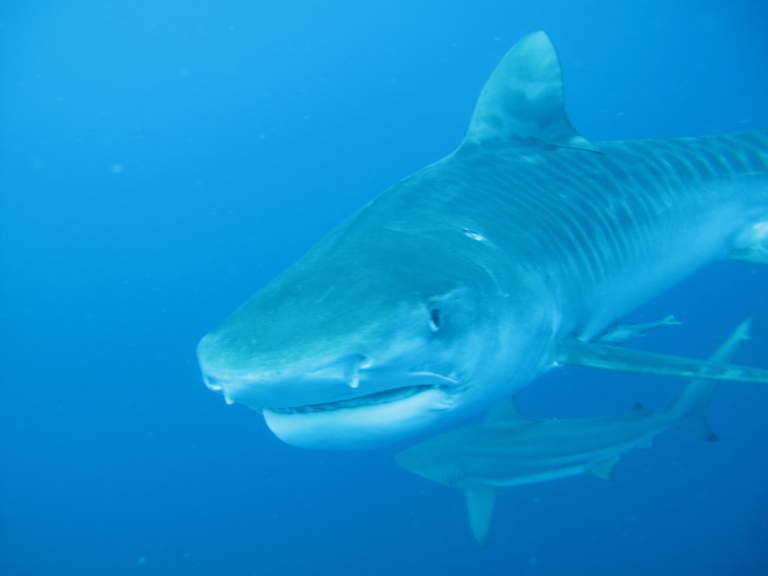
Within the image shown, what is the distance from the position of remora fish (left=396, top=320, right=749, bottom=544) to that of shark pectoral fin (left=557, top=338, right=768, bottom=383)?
7.36 ft

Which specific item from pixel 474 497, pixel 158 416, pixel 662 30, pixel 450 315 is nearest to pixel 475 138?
pixel 450 315

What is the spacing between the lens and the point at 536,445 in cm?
502

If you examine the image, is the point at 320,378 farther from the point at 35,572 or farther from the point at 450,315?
the point at 35,572

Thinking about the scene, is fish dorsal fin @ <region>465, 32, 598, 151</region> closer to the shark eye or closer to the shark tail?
the shark eye

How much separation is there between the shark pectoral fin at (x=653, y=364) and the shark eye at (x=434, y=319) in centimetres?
115

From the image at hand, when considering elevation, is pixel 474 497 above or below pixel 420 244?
below

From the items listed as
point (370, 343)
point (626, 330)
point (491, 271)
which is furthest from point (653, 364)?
point (370, 343)

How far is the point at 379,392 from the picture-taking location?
201cm

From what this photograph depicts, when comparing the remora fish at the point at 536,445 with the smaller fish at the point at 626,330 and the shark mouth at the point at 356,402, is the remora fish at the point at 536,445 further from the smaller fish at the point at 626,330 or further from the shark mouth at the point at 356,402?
the shark mouth at the point at 356,402

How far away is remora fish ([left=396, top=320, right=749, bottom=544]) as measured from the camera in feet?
15.8

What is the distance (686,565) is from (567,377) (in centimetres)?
333

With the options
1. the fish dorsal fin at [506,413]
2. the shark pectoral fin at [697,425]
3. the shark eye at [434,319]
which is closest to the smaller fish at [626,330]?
the shark pectoral fin at [697,425]

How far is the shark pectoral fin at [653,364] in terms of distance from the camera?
252 centimetres

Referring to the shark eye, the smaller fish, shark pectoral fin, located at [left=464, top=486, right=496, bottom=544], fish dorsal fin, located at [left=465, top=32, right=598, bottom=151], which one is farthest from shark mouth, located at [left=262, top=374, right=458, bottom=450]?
shark pectoral fin, located at [left=464, top=486, right=496, bottom=544]
